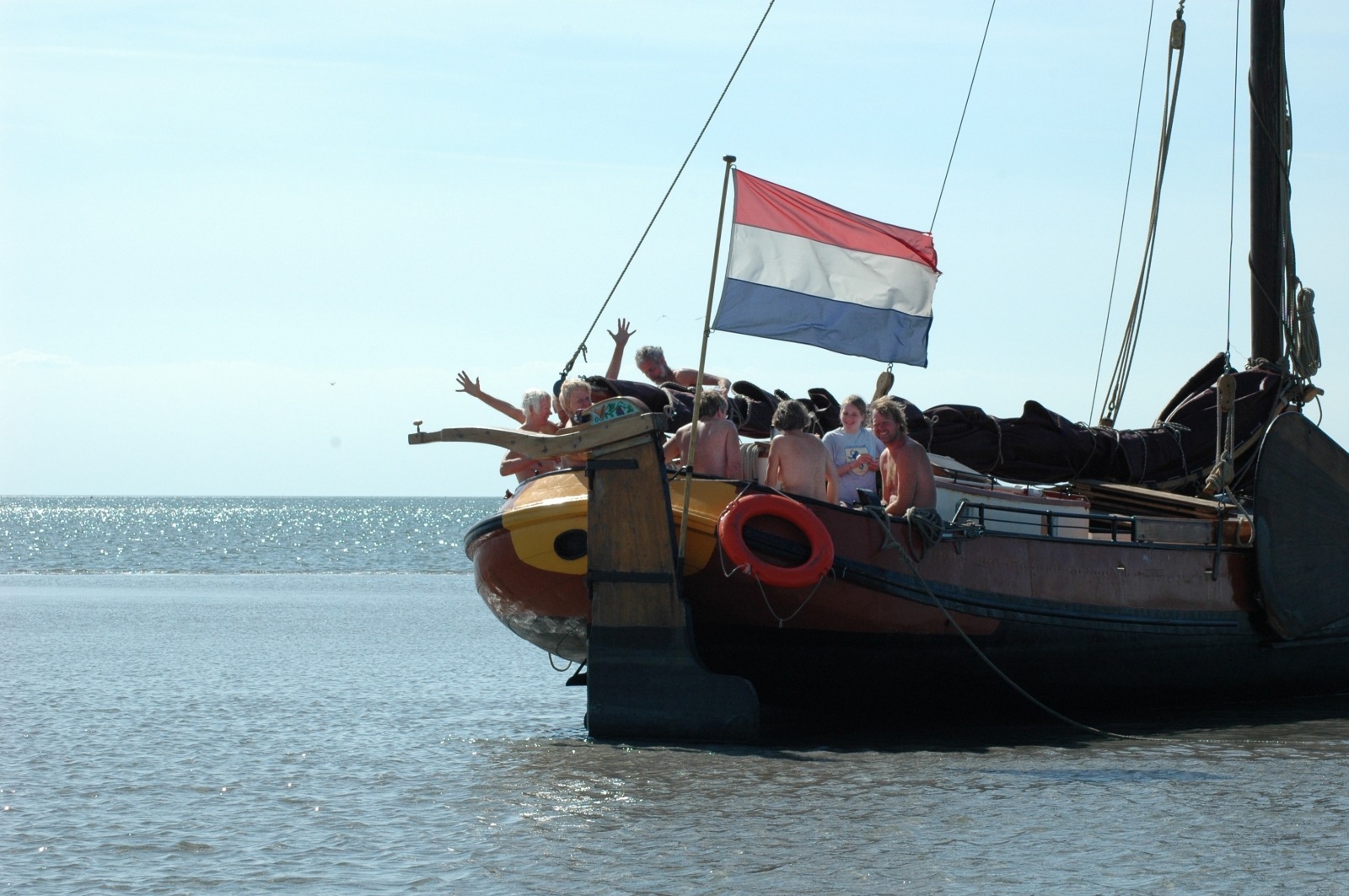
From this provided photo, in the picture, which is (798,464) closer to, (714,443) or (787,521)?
(787,521)

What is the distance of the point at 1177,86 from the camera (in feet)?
56.4

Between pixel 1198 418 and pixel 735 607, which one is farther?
pixel 1198 418

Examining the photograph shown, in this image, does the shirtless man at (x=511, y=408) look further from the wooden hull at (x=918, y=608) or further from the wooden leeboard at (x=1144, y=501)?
the wooden leeboard at (x=1144, y=501)

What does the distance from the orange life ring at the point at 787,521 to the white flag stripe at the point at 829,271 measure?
1.64 m

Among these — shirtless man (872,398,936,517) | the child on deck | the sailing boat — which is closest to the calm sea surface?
the sailing boat

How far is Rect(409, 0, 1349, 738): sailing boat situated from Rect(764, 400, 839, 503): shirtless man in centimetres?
25

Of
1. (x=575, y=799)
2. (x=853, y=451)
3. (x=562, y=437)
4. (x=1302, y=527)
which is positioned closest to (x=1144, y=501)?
(x=1302, y=527)

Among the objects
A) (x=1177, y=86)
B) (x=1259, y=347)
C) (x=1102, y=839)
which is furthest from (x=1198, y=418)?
(x=1102, y=839)

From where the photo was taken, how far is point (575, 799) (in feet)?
28.6

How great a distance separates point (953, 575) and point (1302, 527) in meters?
4.05

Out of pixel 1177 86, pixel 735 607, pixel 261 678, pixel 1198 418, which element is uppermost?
pixel 1177 86

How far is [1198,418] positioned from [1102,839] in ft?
28.8

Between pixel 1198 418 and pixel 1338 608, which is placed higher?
pixel 1198 418

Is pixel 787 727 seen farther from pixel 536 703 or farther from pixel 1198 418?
pixel 1198 418
